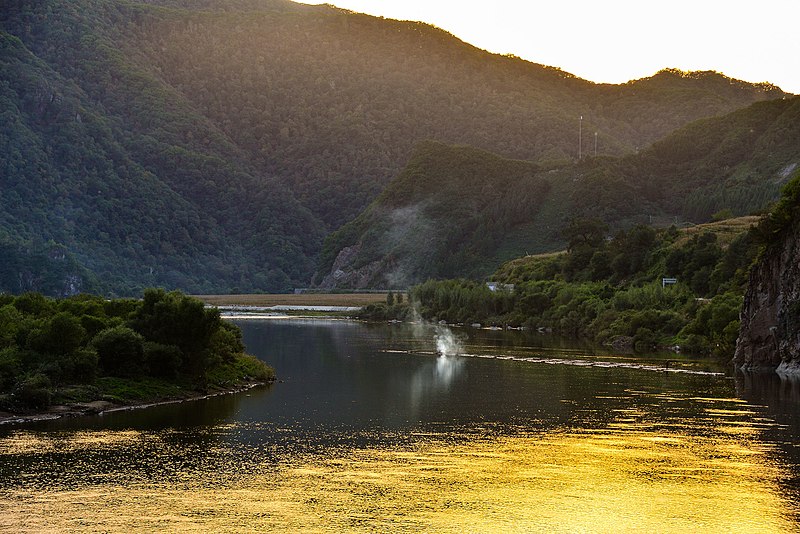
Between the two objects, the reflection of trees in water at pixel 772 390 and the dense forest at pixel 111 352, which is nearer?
the dense forest at pixel 111 352

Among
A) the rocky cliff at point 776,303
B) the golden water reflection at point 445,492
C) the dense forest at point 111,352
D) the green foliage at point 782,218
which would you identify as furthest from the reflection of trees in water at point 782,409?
the dense forest at point 111,352

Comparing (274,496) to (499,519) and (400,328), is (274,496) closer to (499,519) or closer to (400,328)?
(499,519)

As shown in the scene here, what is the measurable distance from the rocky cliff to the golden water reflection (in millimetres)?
34136

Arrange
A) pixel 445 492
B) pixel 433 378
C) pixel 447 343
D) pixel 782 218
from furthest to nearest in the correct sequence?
1. pixel 447 343
2. pixel 782 218
3. pixel 433 378
4. pixel 445 492

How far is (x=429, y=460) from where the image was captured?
53.0 meters

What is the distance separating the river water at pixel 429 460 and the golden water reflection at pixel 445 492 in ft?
0.39

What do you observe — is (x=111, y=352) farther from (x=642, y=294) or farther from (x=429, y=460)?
(x=642, y=294)

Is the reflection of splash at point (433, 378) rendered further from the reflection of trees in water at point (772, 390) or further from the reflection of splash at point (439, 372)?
the reflection of trees in water at point (772, 390)

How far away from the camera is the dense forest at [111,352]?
67312 millimetres

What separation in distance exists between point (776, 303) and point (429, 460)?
49552 millimetres

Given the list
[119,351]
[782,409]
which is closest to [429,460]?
[782,409]

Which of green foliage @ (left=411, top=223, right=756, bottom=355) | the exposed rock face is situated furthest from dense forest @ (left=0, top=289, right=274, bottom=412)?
green foliage @ (left=411, top=223, right=756, bottom=355)

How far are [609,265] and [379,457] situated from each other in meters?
132

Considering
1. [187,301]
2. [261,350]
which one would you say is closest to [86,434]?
[187,301]
